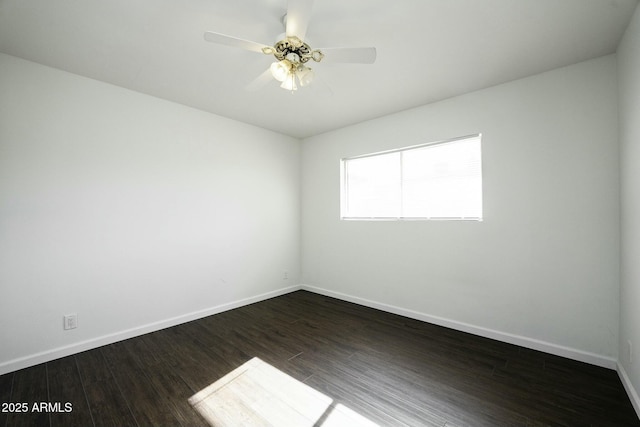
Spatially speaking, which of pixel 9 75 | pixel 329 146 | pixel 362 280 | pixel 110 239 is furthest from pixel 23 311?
pixel 329 146

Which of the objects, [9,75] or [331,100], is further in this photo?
[331,100]

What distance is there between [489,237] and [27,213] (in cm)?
417

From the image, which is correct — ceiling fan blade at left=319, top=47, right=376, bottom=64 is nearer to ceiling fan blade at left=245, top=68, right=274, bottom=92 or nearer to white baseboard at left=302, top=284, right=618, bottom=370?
ceiling fan blade at left=245, top=68, right=274, bottom=92

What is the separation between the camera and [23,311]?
215 centimetres

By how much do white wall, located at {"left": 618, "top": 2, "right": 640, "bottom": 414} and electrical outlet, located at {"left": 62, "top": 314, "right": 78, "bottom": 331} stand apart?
4202 mm

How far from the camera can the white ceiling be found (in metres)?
1.66

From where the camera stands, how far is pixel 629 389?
5.75ft

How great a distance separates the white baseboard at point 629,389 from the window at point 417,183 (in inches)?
58.3

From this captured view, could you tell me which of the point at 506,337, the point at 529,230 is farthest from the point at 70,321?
the point at 529,230

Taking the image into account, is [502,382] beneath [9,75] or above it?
beneath

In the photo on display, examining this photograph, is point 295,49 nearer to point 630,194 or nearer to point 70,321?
point 630,194

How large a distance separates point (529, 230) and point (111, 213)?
401cm

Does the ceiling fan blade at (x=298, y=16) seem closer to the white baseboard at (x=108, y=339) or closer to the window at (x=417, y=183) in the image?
the window at (x=417, y=183)

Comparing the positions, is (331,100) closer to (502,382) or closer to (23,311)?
(502,382)
